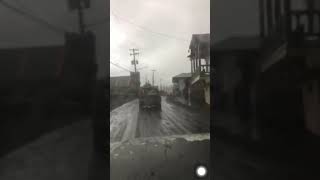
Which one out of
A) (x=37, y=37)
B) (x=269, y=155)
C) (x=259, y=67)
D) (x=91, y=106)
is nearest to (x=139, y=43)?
(x=91, y=106)

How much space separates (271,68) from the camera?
1.56m

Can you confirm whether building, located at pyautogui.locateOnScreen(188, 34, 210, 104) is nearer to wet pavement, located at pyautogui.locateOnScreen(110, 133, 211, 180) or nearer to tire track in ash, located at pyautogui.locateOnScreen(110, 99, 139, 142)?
wet pavement, located at pyautogui.locateOnScreen(110, 133, 211, 180)

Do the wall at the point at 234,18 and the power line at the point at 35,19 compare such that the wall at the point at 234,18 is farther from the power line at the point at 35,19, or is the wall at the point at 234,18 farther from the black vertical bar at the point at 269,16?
the power line at the point at 35,19

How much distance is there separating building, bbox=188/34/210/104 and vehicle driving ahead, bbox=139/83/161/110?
20cm

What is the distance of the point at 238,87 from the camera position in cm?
164

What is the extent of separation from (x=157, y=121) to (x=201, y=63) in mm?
394

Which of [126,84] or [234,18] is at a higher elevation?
[234,18]

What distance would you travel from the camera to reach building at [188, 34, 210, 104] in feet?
5.49

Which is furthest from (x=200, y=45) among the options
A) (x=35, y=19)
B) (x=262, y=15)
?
(x=35, y=19)

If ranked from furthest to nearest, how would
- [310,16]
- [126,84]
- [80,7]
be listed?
[126,84] → [80,7] → [310,16]

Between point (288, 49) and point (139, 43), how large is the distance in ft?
2.40

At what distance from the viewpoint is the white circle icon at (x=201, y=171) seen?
1696 mm

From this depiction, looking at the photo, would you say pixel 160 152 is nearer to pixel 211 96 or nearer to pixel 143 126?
pixel 143 126

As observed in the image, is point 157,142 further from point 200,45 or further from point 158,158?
point 200,45
